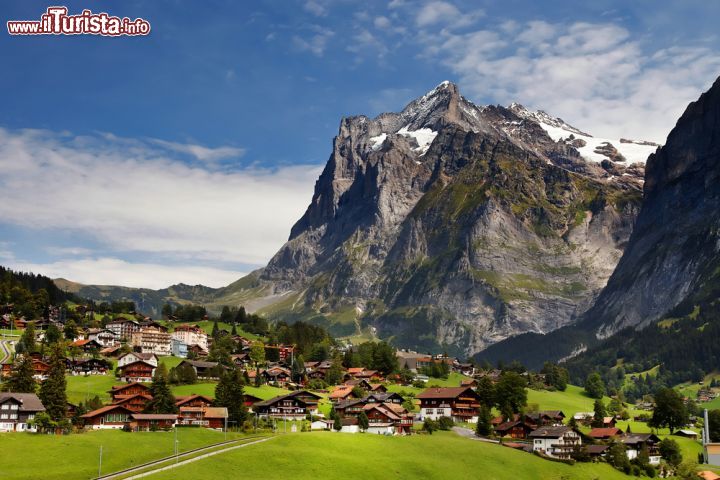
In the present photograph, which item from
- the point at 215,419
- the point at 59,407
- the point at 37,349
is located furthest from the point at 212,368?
the point at 59,407

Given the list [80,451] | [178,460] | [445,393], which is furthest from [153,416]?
[445,393]

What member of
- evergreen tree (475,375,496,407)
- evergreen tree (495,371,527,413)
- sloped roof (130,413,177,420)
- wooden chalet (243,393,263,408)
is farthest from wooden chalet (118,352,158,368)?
evergreen tree (495,371,527,413)

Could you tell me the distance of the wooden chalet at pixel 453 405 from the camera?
17262 centimetres

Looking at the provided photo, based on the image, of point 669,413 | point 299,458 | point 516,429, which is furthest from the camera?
point 669,413

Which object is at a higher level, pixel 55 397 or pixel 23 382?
pixel 23 382

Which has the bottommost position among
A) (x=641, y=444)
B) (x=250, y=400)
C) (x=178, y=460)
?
(x=641, y=444)

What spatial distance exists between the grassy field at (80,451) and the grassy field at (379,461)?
892cm

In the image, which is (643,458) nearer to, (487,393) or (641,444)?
(641,444)

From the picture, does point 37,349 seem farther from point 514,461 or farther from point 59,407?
point 514,461

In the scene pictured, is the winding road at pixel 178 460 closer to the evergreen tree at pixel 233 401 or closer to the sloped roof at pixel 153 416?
the sloped roof at pixel 153 416

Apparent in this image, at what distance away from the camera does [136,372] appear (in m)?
181

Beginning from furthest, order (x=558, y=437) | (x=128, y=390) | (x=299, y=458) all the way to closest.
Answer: (x=128, y=390) → (x=558, y=437) → (x=299, y=458)

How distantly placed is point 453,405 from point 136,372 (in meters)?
64.7

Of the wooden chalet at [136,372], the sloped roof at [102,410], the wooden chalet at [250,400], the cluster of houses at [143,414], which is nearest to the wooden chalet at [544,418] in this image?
the wooden chalet at [250,400]
